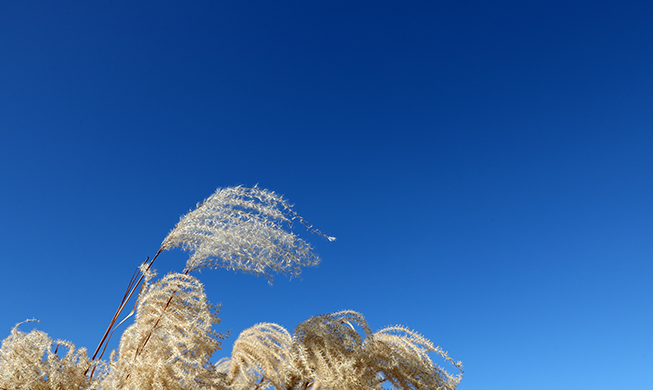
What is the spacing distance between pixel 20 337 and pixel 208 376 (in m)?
1.17

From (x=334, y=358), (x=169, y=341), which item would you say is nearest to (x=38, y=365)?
(x=169, y=341)

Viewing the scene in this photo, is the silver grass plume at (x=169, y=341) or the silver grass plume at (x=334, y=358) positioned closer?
the silver grass plume at (x=169, y=341)

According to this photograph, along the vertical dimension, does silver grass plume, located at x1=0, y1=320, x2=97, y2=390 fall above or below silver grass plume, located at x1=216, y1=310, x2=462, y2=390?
below

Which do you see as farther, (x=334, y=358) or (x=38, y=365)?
(x=334, y=358)

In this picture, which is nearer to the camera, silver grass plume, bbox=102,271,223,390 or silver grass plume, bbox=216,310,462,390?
silver grass plume, bbox=102,271,223,390

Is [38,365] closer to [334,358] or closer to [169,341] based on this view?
[169,341]

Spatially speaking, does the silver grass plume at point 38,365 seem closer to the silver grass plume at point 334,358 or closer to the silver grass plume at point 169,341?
the silver grass plume at point 169,341

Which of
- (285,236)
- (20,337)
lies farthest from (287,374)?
(20,337)

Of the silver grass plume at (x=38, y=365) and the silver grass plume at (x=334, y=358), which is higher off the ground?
the silver grass plume at (x=334, y=358)

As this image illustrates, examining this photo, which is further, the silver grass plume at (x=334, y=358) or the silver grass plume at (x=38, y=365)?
the silver grass plume at (x=334, y=358)

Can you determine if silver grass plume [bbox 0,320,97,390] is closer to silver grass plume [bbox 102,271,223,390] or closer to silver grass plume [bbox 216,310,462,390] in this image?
silver grass plume [bbox 102,271,223,390]

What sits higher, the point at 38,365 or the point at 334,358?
the point at 334,358

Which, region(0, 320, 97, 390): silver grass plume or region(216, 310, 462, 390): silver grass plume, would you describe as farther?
region(216, 310, 462, 390): silver grass plume

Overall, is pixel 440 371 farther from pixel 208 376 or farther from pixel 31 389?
pixel 31 389
